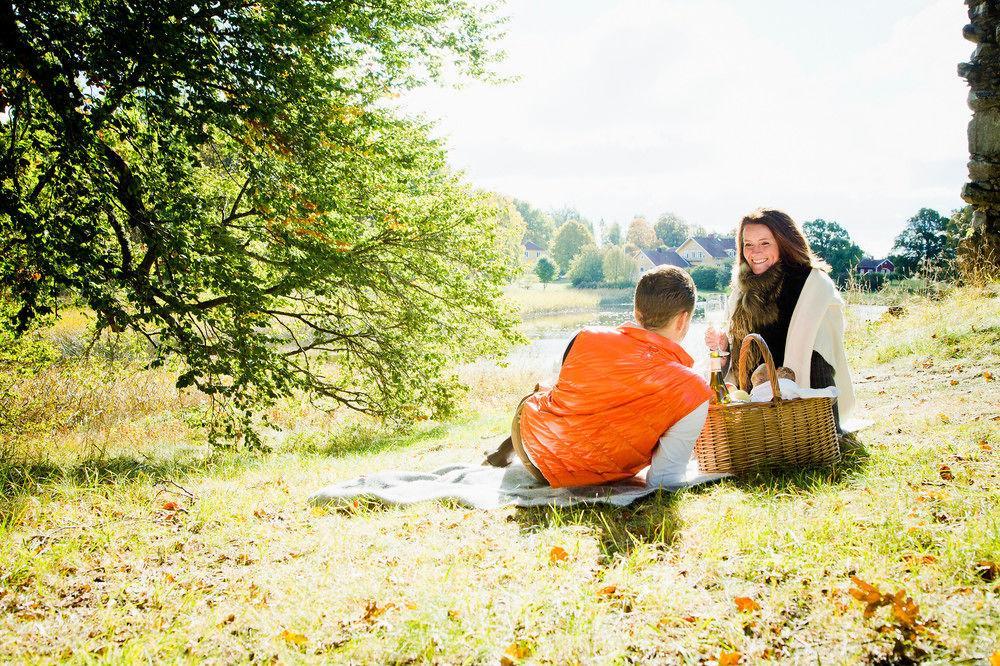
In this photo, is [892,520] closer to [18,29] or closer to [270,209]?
[270,209]

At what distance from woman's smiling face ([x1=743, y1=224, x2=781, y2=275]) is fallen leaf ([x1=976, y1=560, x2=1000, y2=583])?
275 cm

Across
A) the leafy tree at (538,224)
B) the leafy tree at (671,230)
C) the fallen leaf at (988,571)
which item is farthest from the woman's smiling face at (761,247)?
the leafy tree at (538,224)

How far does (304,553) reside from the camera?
3398 mm

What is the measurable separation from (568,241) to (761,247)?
183 ft

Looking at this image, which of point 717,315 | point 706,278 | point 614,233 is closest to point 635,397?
point 717,315

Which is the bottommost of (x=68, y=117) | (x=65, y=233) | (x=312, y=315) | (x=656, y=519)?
(x=656, y=519)

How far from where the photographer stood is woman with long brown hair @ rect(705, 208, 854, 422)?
4684 millimetres

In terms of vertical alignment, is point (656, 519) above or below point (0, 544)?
below

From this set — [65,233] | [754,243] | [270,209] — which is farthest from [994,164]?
[65,233]

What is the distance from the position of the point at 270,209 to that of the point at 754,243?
4808 millimetres

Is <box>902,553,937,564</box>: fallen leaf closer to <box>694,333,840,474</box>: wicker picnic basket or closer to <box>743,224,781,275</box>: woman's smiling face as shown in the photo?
<box>694,333,840,474</box>: wicker picnic basket

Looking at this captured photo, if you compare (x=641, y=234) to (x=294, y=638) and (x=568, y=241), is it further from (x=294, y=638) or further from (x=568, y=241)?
(x=294, y=638)

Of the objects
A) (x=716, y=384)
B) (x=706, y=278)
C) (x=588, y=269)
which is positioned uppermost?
(x=588, y=269)

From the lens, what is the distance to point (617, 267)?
146 feet
